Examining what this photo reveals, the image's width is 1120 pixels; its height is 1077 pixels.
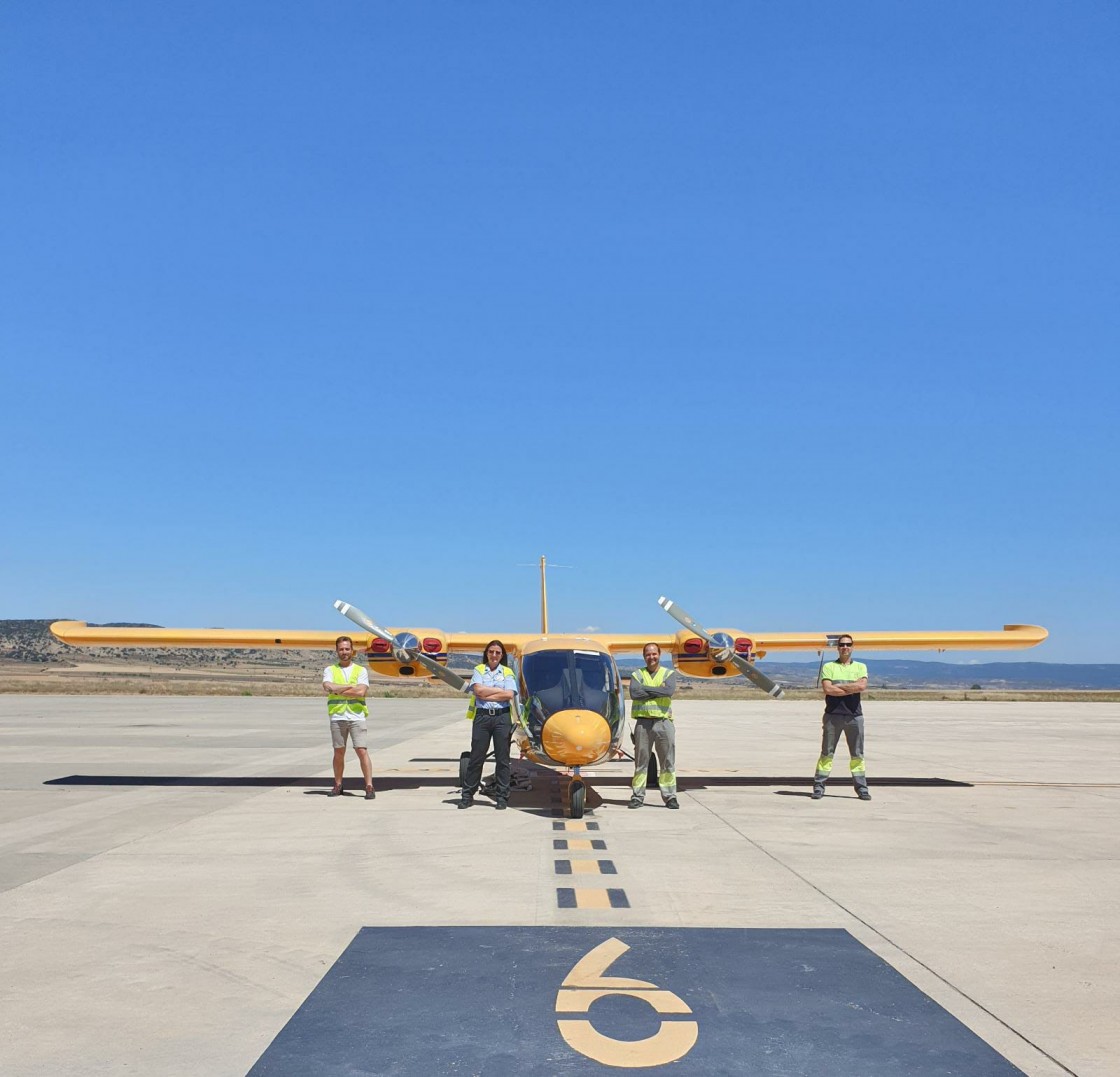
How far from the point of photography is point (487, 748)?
14.0 meters

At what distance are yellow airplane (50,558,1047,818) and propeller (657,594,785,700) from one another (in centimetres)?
2

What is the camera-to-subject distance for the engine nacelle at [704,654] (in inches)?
687

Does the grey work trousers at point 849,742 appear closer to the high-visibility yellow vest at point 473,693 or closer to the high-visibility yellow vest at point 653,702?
the high-visibility yellow vest at point 653,702

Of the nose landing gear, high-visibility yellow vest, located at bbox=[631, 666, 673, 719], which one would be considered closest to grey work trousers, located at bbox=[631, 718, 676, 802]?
high-visibility yellow vest, located at bbox=[631, 666, 673, 719]

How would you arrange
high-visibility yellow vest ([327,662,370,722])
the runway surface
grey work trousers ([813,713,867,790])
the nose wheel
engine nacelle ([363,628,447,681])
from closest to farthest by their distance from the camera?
the runway surface < the nose wheel < high-visibility yellow vest ([327,662,370,722]) < grey work trousers ([813,713,867,790]) < engine nacelle ([363,628,447,681])

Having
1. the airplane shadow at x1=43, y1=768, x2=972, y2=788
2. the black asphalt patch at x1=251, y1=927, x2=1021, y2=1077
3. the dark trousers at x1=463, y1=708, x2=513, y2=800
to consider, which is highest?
the dark trousers at x1=463, y1=708, x2=513, y2=800

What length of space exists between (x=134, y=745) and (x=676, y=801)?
14936mm

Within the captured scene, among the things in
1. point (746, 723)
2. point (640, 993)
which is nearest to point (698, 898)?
point (640, 993)

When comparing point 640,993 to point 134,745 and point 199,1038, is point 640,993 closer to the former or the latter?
point 199,1038

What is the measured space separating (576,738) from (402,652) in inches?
209

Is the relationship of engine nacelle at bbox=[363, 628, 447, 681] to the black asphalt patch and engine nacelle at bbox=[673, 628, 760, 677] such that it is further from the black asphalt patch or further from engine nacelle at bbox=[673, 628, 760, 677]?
the black asphalt patch

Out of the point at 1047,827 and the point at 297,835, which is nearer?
the point at 297,835

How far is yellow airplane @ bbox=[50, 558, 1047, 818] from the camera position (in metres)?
13.2

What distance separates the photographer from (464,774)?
14086mm
